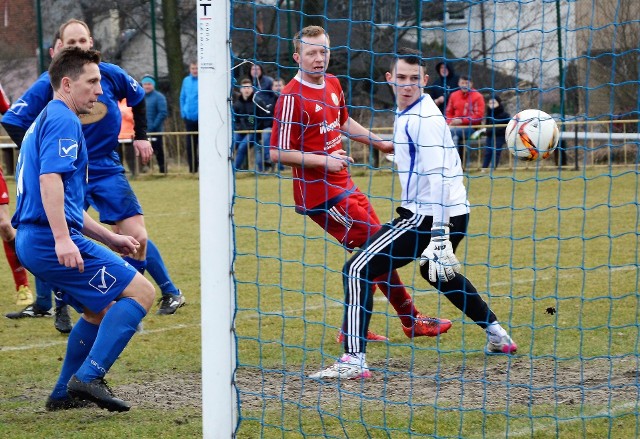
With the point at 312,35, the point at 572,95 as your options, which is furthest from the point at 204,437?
the point at 572,95

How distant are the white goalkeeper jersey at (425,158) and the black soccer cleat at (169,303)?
2372 mm

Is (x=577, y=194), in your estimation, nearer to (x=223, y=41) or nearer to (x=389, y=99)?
(x=389, y=99)

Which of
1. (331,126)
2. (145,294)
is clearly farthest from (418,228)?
(145,294)

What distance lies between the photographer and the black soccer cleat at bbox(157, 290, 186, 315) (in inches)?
289

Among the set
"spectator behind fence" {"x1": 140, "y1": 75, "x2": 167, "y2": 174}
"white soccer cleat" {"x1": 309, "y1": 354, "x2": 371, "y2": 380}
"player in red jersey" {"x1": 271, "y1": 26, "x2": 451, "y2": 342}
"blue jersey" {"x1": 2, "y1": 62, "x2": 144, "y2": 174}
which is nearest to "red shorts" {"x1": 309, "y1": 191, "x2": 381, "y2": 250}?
"player in red jersey" {"x1": 271, "y1": 26, "x2": 451, "y2": 342}

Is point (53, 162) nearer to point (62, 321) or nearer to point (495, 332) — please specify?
point (62, 321)

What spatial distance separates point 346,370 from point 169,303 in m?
2.34

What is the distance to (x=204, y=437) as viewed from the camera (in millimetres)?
4219

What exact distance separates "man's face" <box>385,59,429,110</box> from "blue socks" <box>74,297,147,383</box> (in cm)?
194

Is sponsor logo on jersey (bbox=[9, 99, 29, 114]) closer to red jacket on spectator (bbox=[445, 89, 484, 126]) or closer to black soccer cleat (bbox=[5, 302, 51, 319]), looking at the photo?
black soccer cleat (bbox=[5, 302, 51, 319])

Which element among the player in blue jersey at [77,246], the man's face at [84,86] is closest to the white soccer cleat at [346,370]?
the player in blue jersey at [77,246]

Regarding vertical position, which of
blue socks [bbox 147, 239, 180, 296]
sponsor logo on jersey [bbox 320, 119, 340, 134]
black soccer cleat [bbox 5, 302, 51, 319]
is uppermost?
sponsor logo on jersey [bbox 320, 119, 340, 134]

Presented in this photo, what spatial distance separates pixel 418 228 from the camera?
5664 mm

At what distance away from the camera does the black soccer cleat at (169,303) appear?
289 inches
